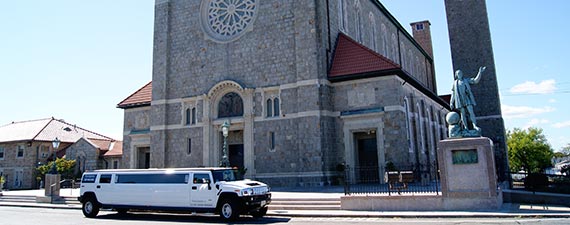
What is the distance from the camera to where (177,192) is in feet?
44.7

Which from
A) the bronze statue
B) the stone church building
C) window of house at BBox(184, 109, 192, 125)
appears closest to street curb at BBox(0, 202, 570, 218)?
the bronze statue

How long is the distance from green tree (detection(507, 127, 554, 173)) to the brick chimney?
19.7 m

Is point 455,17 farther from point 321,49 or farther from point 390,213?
point 390,213

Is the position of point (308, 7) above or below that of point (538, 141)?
above

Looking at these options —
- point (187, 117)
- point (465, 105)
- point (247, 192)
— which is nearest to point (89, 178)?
point (247, 192)

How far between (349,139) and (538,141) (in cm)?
4985

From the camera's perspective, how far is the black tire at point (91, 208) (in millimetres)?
14969

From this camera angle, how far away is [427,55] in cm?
4888

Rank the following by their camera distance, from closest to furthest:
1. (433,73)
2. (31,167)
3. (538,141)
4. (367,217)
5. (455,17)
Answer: (367,217), (455,17), (31,167), (433,73), (538,141)

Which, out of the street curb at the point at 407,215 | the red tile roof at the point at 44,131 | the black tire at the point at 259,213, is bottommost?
the street curb at the point at 407,215

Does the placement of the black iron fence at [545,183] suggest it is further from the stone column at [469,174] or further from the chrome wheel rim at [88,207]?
the chrome wheel rim at [88,207]

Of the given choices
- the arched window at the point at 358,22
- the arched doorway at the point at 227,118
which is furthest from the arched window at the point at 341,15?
the arched doorway at the point at 227,118

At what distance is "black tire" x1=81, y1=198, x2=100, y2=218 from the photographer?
14969 millimetres

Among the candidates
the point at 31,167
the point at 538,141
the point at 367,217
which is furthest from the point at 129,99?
the point at 538,141
